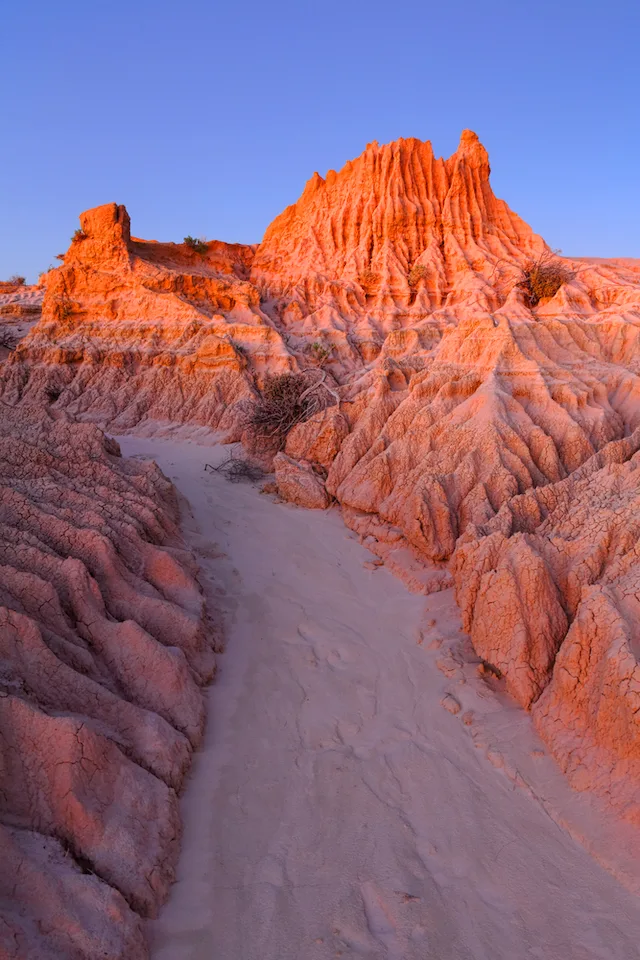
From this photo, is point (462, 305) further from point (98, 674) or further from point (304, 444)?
point (98, 674)

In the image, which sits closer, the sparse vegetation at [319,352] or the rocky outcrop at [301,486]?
the rocky outcrop at [301,486]

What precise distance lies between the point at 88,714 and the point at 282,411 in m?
9.19

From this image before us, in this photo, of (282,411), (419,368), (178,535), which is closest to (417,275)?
(419,368)

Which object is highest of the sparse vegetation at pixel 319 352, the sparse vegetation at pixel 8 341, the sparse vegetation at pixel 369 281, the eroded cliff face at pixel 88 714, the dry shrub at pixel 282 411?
the sparse vegetation at pixel 369 281

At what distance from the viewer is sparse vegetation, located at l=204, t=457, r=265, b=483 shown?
11062mm

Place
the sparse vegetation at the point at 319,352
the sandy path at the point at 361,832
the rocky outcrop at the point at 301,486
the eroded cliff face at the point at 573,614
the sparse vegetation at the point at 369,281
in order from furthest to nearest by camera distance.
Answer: the sparse vegetation at the point at 369,281, the sparse vegetation at the point at 319,352, the rocky outcrop at the point at 301,486, the eroded cliff face at the point at 573,614, the sandy path at the point at 361,832

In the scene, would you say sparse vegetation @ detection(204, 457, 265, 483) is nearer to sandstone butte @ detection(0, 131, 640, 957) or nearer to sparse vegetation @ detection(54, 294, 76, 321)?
sandstone butte @ detection(0, 131, 640, 957)

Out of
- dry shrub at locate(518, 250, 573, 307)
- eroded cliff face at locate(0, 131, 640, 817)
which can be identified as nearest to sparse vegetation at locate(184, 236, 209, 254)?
eroded cliff face at locate(0, 131, 640, 817)

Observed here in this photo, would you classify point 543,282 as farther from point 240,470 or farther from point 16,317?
point 16,317

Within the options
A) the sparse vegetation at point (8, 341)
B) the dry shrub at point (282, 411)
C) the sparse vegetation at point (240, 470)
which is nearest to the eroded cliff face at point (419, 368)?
the dry shrub at point (282, 411)

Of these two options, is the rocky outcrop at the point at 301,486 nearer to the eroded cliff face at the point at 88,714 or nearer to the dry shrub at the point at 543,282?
the eroded cliff face at the point at 88,714

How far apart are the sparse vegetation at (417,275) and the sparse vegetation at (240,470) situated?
16341 mm

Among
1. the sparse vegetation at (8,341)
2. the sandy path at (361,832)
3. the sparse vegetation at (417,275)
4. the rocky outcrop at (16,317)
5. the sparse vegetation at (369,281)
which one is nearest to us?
the sandy path at (361,832)

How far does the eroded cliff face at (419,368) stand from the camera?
4.71 meters
